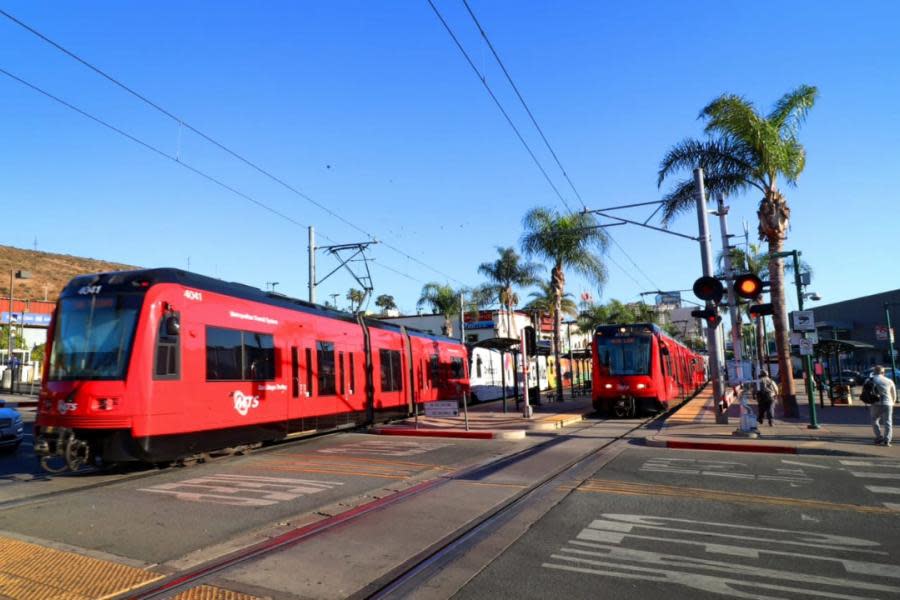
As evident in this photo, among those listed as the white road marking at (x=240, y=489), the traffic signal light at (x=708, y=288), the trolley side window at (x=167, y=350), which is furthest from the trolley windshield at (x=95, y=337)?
the traffic signal light at (x=708, y=288)

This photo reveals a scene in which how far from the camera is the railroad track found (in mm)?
4891

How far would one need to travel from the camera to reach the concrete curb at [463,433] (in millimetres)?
15766

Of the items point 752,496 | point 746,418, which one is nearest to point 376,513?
point 752,496

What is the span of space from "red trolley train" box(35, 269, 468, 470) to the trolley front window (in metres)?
11.1

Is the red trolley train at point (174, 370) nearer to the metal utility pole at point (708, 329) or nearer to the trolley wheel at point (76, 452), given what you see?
the trolley wheel at point (76, 452)

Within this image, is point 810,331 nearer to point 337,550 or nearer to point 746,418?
point 746,418

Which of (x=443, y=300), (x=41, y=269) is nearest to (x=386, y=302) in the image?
(x=443, y=300)

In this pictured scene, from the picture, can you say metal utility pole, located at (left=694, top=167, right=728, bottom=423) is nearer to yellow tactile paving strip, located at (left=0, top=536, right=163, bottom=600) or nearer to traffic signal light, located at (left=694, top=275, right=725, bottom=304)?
traffic signal light, located at (left=694, top=275, right=725, bottom=304)

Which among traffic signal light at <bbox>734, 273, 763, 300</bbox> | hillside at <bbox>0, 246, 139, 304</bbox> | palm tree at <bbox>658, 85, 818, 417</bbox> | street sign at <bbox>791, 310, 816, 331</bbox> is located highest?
hillside at <bbox>0, 246, 139, 304</bbox>

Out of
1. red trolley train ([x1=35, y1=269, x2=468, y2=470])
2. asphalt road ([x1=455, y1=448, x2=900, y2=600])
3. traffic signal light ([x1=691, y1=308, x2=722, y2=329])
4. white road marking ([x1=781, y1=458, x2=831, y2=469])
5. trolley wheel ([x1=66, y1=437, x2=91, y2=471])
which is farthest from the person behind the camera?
traffic signal light ([x1=691, y1=308, x2=722, y2=329])

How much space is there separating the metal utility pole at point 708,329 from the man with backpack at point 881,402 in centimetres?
477

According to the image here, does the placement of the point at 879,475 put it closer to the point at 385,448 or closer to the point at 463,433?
the point at 463,433

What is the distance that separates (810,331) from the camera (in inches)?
635

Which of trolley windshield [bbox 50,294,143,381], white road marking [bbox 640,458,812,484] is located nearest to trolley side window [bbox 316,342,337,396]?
trolley windshield [bbox 50,294,143,381]
